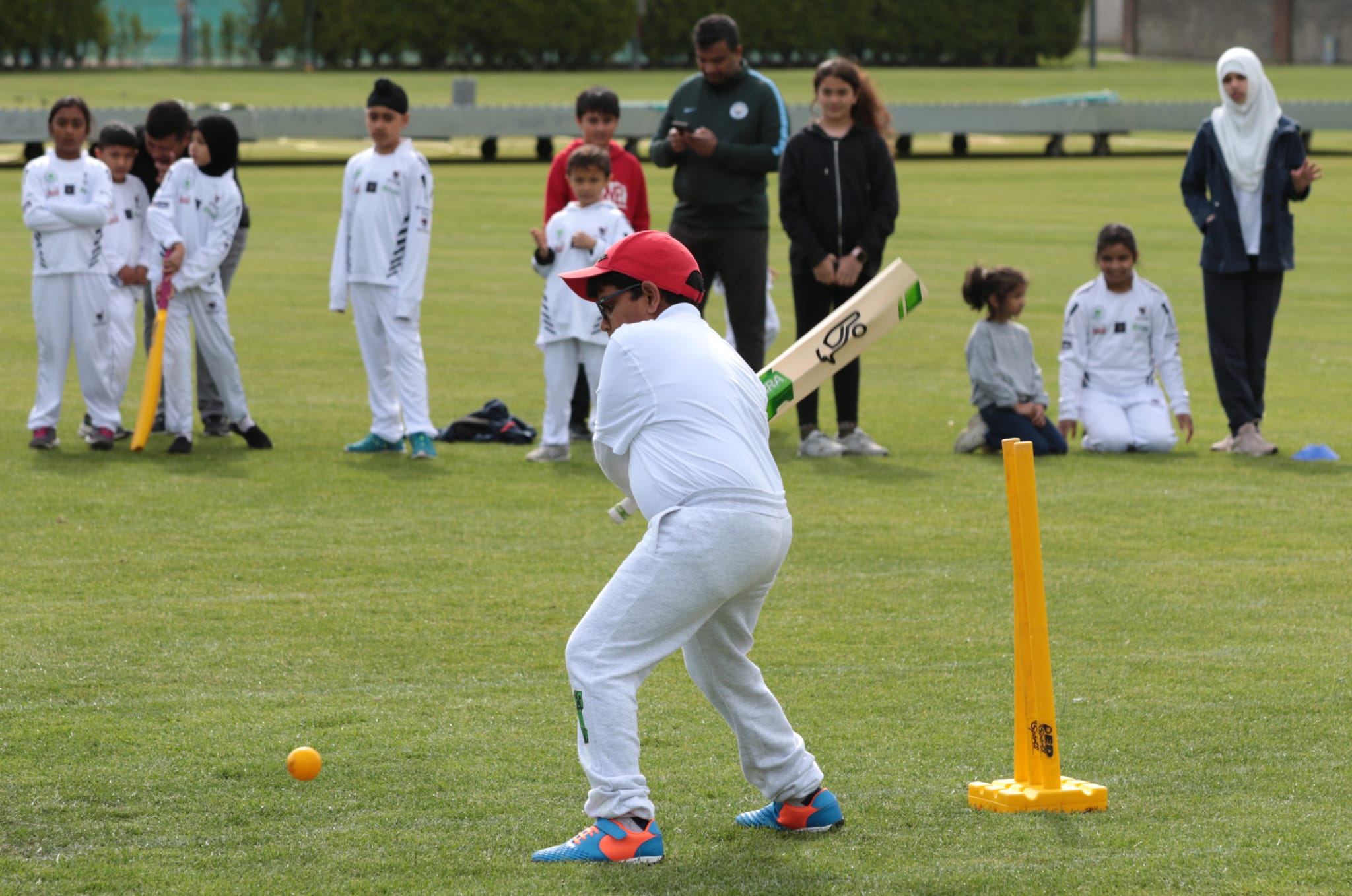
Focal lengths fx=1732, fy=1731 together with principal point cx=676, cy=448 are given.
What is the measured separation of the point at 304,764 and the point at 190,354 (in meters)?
6.63

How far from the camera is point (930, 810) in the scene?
5.17 meters

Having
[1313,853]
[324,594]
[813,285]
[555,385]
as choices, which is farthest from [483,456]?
[1313,853]

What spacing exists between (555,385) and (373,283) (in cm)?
134

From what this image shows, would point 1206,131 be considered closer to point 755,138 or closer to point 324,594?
point 755,138

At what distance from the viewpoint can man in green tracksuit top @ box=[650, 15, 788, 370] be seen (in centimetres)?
1114

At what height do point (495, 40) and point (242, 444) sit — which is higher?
point (495, 40)

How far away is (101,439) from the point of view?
1129cm

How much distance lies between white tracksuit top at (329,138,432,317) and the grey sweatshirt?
142 inches

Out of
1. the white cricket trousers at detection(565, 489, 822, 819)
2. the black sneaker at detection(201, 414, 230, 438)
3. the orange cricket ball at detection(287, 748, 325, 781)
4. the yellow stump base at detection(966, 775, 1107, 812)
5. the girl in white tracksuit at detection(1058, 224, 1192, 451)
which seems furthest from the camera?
the black sneaker at detection(201, 414, 230, 438)

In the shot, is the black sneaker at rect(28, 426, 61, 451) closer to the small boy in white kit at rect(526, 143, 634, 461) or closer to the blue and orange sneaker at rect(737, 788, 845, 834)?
the small boy in white kit at rect(526, 143, 634, 461)

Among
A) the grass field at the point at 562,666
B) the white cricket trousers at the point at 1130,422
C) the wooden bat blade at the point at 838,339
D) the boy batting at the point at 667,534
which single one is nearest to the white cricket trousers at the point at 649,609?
the boy batting at the point at 667,534

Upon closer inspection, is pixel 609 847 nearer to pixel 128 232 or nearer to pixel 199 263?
pixel 199 263

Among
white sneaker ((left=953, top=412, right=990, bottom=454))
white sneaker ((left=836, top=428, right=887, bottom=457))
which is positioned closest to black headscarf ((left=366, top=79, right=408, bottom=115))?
white sneaker ((left=836, top=428, right=887, bottom=457))

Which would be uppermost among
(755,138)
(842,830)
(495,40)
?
(495,40)
